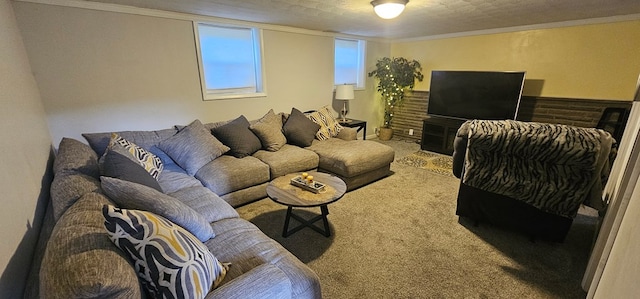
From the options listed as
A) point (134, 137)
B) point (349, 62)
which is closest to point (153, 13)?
point (134, 137)

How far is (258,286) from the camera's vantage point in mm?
1090

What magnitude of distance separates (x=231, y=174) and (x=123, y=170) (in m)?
1.09

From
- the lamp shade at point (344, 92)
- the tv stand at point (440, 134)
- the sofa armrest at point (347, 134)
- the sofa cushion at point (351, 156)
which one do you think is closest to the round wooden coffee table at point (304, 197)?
the sofa cushion at point (351, 156)

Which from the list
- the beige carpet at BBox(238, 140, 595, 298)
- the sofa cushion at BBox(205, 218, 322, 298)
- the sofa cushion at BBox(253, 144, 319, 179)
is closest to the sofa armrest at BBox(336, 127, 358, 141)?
the sofa cushion at BBox(253, 144, 319, 179)

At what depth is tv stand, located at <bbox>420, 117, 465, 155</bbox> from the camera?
4539mm

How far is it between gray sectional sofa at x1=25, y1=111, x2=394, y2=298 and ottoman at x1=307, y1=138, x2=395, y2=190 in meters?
0.01

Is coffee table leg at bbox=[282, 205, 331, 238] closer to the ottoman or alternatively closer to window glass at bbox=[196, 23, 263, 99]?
the ottoman

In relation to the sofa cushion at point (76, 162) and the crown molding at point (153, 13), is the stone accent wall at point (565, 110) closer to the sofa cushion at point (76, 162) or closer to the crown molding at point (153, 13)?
the crown molding at point (153, 13)

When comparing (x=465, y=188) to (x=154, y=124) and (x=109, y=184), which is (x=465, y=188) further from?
(x=154, y=124)

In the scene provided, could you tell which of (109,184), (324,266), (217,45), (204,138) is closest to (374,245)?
(324,266)

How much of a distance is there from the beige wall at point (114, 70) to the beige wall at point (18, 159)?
0.19m

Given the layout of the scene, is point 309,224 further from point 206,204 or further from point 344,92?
point 344,92

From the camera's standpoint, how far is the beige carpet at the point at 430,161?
3.90 m

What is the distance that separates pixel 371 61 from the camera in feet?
17.5
